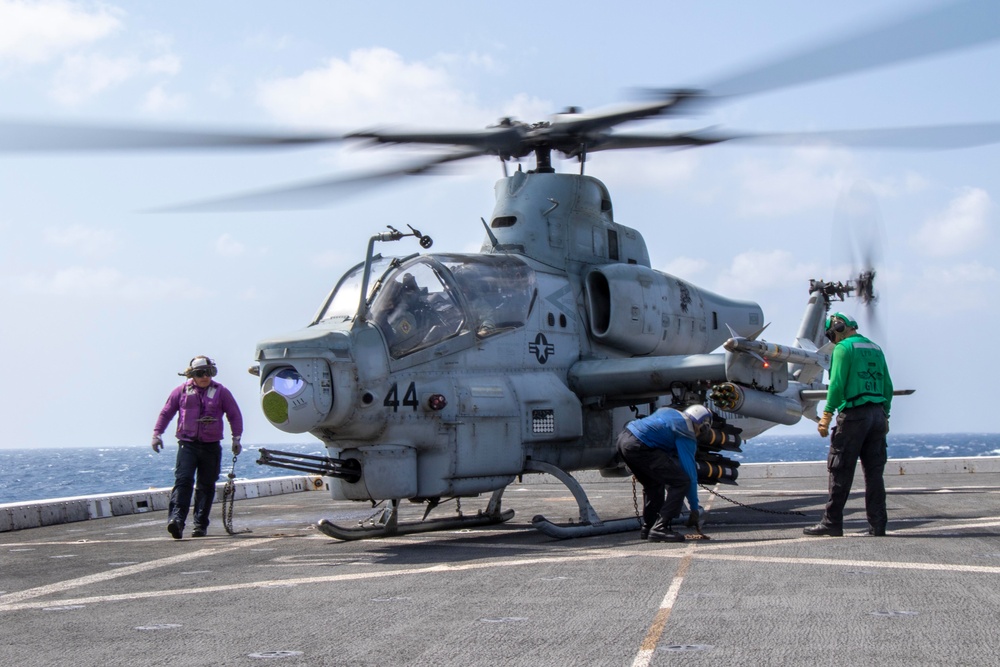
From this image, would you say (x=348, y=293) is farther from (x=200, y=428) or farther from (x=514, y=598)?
(x=514, y=598)

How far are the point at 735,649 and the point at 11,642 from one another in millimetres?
3622

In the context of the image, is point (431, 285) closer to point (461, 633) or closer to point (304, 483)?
point (461, 633)

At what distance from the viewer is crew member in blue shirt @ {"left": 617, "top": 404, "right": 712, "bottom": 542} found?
32.8 ft

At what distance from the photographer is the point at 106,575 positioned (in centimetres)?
814

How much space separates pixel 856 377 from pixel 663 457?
6.29 feet

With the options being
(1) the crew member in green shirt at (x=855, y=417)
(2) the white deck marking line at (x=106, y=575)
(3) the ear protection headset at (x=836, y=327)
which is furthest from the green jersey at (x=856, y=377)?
A: (2) the white deck marking line at (x=106, y=575)

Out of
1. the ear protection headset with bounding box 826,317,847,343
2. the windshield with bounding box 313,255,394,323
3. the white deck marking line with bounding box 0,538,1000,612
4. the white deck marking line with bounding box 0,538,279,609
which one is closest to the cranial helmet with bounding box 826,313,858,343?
the ear protection headset with bounding box 826,317,847,343

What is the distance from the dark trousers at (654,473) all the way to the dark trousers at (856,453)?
1319mm

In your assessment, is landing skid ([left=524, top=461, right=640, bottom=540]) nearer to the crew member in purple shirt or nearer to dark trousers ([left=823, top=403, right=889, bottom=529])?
dark trousers ([left=823, top=403, right=889, bottom=529])

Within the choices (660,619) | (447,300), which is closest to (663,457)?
(447,300)

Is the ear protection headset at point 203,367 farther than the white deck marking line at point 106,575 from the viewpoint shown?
Yes

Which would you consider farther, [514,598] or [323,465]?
[323,465]

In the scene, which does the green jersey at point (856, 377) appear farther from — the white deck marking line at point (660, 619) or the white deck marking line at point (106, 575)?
the white deck marking line at point (106, 575)

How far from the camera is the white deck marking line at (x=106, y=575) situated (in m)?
7.07
